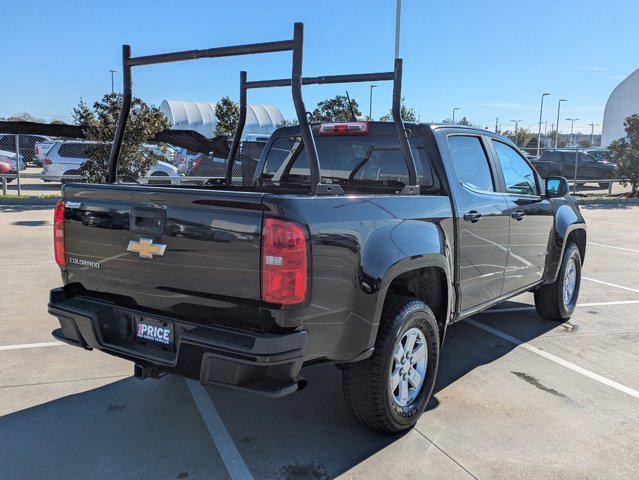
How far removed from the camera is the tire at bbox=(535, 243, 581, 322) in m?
5.61

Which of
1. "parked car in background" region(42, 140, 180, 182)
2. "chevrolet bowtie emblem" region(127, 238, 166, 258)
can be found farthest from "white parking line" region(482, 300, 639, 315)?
"parked car in background" region(42, 140, 180, 182)

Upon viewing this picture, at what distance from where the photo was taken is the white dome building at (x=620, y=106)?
94.1m

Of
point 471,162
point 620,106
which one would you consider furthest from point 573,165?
point 620,106

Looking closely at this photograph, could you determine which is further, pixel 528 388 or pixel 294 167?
pixel 294 167

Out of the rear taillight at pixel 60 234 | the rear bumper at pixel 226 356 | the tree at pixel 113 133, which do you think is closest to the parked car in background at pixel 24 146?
the tree at pixel 113 133

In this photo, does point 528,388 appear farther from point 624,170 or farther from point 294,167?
point 624,170

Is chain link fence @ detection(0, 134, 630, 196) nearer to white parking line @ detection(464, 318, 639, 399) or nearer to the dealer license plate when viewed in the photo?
white parking line @ detection(464, 318, 639, 399)

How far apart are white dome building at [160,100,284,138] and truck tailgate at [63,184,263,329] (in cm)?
7640

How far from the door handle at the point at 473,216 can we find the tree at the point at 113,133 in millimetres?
10809

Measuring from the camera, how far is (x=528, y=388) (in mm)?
4105

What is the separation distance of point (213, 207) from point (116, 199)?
72 centimetres

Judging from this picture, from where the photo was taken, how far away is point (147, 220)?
2.95 meters

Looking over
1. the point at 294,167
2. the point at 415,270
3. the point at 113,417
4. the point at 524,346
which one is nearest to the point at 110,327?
the point at 113,417

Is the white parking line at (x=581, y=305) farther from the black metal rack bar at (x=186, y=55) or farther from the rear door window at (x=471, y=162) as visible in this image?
the black metal rack bar at (x=186, y=55)
